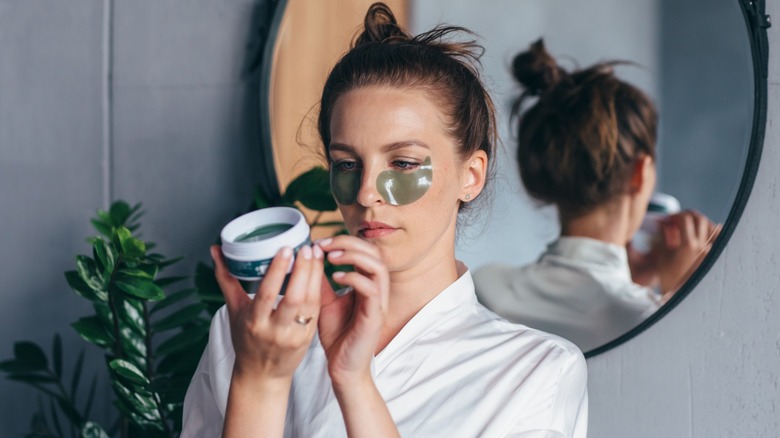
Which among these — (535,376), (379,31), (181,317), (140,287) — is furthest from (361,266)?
(181,317)

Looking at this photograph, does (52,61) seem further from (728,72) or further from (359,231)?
(728,72)

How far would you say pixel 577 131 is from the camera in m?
1.21

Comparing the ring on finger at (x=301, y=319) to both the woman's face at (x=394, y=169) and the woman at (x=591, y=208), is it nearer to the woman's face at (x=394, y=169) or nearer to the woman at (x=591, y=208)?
the woman's face at (x=394, y=169)

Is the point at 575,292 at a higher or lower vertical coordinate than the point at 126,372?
higher

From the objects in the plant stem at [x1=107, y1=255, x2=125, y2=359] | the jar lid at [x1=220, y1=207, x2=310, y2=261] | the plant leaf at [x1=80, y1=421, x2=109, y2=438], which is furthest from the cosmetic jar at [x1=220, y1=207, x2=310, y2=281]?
the plant leaf at [x1=80, y1=421, x2=109, y2=438]

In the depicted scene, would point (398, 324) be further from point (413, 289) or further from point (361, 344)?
point (361, 344)

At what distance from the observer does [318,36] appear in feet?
4.81

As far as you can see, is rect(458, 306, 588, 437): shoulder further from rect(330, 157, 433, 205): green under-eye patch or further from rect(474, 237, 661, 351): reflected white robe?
rect(474, 237, 661, 351): reflected white robe

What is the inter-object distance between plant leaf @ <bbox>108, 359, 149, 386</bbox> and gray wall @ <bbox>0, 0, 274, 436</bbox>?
456mm

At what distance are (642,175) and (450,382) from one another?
1.50ft

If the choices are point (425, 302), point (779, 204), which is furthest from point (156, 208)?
point (779, 204)

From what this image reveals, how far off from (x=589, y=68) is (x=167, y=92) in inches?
34.1

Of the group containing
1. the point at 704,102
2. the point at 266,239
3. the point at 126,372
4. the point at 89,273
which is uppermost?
the point at 704,102

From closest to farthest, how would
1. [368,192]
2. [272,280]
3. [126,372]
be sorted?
1. [272,280]
2. [368,192]
3. [126,372]
